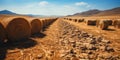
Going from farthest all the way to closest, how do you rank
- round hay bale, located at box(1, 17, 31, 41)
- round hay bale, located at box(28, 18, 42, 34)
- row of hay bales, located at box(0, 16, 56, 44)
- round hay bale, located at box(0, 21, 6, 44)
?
round hay bale, located at box(28, 18, 42, 34), round hay bale, located at box(1, 17, 31, 41), row of hay bales, located at box(0, 16, 56, 44), round hay bale, located at box(0, 21, 6, 44)

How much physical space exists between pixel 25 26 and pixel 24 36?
789 millimetres

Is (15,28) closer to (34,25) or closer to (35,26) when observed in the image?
(34,25)

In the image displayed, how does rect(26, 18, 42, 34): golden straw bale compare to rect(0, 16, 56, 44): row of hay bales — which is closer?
rect(0, 16, 56, 44): row of hay bales

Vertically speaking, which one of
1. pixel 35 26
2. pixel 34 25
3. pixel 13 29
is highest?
pixel 13 29

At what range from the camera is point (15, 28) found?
9.53 metres

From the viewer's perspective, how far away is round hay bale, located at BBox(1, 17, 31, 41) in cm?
918

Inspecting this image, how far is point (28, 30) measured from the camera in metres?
10.6

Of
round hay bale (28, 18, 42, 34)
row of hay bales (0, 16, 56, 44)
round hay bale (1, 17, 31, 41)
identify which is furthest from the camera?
→ round hay bale (28, 18, 42, 34)

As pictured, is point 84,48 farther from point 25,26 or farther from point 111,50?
point 25,26

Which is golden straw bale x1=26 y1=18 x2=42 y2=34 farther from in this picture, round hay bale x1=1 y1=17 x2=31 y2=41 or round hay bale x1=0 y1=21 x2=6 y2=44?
round hay bale x1=0 y1=21 x2=6 y2=44

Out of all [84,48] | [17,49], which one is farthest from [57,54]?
[17,49]

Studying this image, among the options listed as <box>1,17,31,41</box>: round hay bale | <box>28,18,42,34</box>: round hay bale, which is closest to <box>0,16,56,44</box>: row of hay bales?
<box>1,17,31,41</box>: round hay bale

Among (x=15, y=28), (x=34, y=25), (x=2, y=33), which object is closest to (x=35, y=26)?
(x=34, y=25)

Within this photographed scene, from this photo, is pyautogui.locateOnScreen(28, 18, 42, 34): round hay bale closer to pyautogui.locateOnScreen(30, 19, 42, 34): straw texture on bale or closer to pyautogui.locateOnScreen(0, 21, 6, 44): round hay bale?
pyautogui.locateOnScreen(30, 19, 42, 34): straw texture on bale
